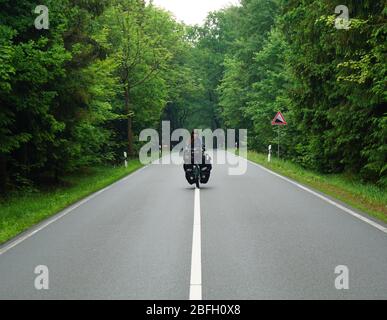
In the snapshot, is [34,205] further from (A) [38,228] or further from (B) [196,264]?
(B) [196,264]

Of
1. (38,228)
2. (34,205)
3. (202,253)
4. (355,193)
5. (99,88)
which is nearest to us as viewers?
(202,253)

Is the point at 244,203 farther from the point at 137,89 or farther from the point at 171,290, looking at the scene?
the point at 137,89

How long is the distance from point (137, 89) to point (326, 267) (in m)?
32.3

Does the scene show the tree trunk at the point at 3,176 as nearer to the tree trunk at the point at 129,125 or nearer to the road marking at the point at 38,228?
the road marking at the point at 38,228

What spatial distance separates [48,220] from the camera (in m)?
11.1

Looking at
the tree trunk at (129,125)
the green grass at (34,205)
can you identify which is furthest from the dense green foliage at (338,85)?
the tree trunk at (129,125)

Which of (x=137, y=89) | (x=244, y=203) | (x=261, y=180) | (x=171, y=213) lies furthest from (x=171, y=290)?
(x=137, y=89)

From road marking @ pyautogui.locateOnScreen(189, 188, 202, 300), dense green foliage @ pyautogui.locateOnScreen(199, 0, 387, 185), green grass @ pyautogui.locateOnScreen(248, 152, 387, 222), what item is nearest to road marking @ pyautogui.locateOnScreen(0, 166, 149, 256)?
road marking @ pyautogui.locateOnScreen(189, 188, 202, 300)

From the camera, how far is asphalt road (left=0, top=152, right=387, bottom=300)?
18.9ft

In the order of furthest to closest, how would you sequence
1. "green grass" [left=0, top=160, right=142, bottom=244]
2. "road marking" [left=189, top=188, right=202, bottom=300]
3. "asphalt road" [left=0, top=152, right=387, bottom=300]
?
1. "green grass" [left=0, top=160, right=142, bottom=244]
2. "asphalt road" [left=0, top=152, right=387, bottom=300]
3. "road marking" [left=189, top=188, right=202, bottom=300]

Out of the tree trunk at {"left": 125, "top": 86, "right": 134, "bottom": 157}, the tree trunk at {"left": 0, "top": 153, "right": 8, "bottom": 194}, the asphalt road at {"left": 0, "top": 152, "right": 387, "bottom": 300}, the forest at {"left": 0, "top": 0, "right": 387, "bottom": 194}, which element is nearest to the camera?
the asphalt road at {"left": 0, "top": 152, "right": 387, "bottom": 300}

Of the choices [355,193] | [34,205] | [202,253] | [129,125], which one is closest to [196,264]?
[202,253]

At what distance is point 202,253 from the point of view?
7.58m

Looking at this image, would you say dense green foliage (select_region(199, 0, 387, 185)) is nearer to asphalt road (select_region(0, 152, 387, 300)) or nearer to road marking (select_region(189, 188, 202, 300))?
asphalt road (select_region(0, 152, 387, 300))
